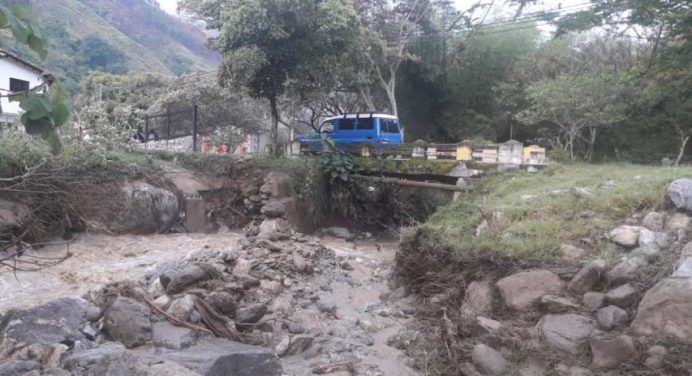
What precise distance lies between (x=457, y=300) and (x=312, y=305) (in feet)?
9.15

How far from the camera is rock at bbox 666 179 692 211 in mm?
7996

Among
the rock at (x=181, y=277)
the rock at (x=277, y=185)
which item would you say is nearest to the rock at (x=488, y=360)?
the rock at (x=181, y=277)

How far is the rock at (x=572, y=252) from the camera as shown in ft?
26.2

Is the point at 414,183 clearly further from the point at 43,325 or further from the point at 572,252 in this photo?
Answer: the point at 43,325

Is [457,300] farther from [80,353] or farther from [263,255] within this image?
[80,353]

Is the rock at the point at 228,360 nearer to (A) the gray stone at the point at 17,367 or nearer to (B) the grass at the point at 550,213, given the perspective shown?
(A) the gray stone at the point at 17,367

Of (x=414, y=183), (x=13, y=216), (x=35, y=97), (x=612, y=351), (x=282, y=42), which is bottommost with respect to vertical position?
(x=612, y=351)

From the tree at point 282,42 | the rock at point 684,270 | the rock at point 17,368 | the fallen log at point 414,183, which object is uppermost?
the tree at point 282,42

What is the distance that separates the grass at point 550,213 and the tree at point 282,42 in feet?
23.9

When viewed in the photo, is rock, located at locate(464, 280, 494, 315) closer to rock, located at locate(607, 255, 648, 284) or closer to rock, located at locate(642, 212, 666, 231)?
rock, located at locate(607, 255, 648, 284)

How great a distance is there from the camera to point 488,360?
23.2 ft

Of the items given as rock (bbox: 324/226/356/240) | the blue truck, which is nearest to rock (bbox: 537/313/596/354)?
rock (bbox: 324/226/356/240)

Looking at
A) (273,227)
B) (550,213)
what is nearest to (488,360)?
(550,213)

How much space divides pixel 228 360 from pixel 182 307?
211cm
